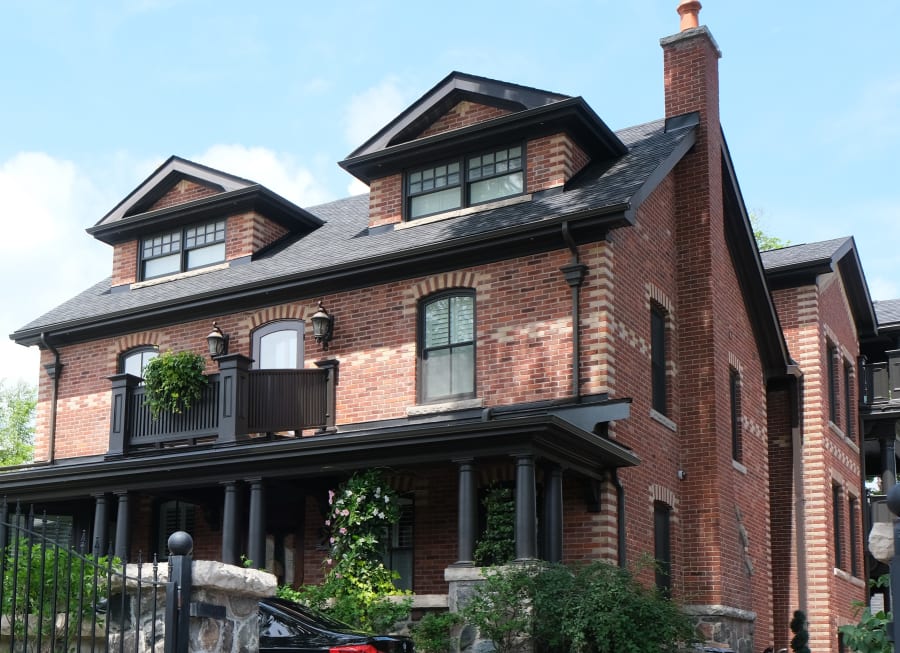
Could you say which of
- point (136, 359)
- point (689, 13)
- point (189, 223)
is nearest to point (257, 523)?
point (136, 359)

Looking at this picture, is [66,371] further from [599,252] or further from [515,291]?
[599,252]

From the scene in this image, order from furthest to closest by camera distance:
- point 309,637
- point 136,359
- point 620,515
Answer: point 136,359
point 620,515
point 309,637

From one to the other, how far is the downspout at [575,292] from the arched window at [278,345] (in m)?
4.95

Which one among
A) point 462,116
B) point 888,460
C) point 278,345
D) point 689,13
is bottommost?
point 888,460

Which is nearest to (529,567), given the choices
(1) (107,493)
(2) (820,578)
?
(1) (107,493)

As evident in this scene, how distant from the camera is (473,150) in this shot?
63.3ft

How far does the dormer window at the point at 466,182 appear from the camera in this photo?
19.0 meters

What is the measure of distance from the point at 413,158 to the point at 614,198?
4252mm

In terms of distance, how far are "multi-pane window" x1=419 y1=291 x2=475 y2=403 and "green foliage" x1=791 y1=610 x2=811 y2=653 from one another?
761cm

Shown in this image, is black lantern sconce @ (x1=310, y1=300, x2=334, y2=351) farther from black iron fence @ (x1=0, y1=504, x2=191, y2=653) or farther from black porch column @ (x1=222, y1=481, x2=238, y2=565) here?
black iron fence @ (x1=0, y1=504, x2=191, y2=653)

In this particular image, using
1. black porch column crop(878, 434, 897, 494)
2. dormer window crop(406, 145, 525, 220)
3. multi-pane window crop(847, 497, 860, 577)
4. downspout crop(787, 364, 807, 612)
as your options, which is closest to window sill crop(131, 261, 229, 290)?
dormer window crop(406, 145, 525, 220)

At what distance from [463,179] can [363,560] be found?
6582mm

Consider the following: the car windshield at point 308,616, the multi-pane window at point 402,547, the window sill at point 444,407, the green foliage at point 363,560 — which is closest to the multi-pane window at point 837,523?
the window sill at point 444,407

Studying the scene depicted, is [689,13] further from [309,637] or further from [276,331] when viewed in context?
[309,637]
